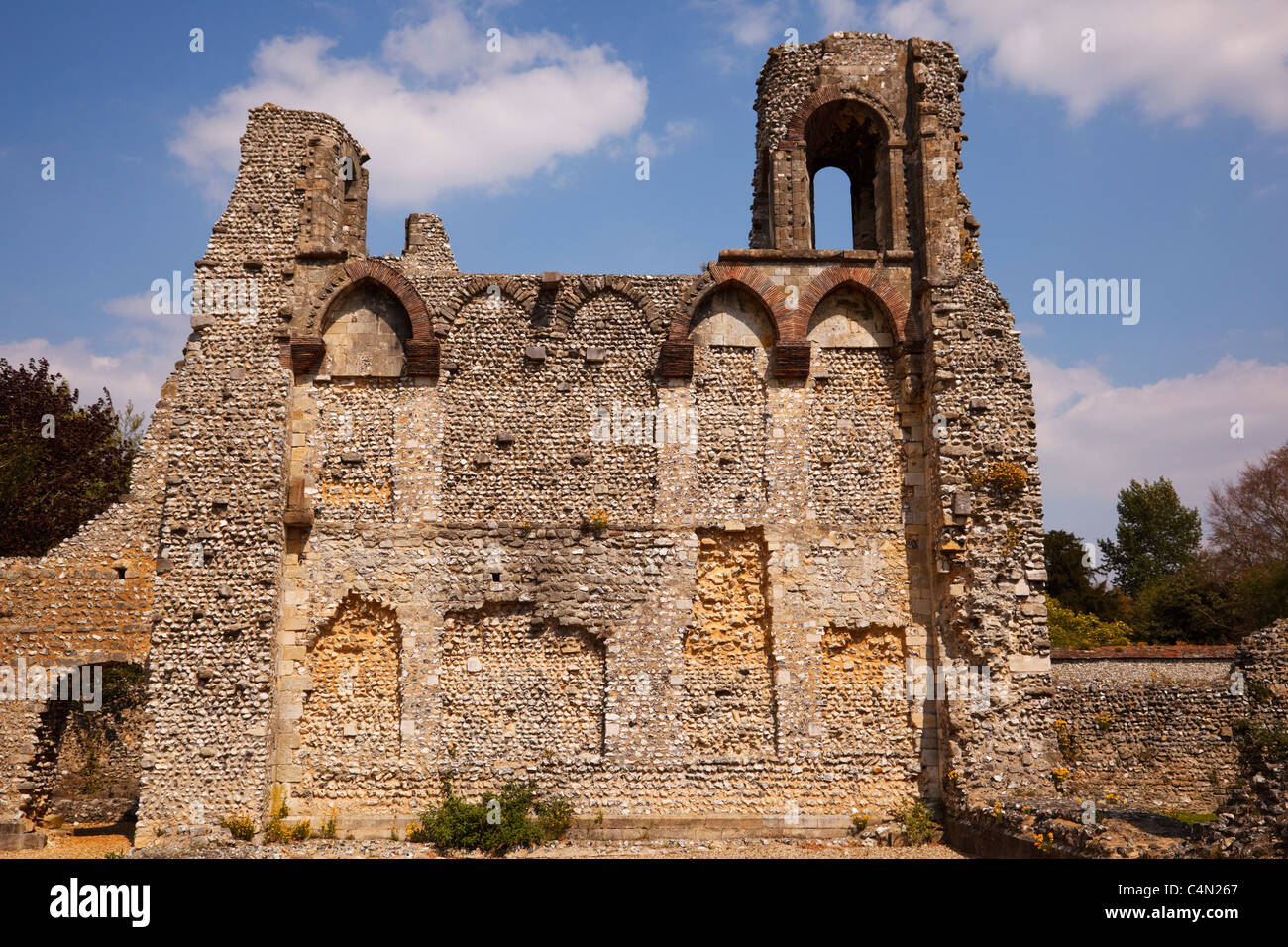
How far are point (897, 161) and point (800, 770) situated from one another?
898cm

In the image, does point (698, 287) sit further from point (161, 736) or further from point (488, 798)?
point (161, 736)

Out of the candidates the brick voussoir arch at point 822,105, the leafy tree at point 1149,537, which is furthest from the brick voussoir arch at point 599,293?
the leafy tree at point 1149,537

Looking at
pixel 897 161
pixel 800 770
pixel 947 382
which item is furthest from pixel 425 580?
pixel 897 161

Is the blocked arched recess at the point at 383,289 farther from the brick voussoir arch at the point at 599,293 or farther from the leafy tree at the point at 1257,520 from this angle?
the leafy tree at the point at 1257,520

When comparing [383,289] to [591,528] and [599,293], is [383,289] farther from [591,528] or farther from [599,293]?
[591,528]

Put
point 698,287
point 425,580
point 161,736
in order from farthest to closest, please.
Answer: point 698,287 → point 425,580 → point 161,736

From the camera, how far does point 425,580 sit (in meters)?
13.1

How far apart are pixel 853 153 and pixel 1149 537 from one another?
40952 millimetres

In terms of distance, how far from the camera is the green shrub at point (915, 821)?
12.4 metres

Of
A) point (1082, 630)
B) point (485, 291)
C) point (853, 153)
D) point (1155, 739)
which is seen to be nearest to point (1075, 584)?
point (1082, 630)

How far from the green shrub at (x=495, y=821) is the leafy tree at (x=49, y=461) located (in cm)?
1320

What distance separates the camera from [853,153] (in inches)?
638
